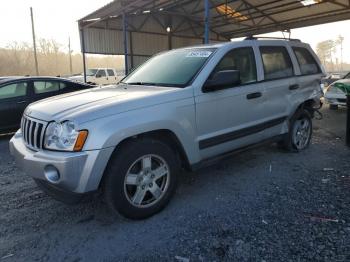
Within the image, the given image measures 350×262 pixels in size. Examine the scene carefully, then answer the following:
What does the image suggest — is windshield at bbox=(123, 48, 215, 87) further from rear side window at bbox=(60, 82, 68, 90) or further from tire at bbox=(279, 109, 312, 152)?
rear side window at bbox=(60, 82, 68, 90)

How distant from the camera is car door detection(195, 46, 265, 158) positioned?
3.79 m

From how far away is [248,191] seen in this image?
4.09m

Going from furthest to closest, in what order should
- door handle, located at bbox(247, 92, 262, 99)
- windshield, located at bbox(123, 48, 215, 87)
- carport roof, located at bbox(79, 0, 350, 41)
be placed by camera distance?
carport roof, located at bbox(79, 0, 350, 41) < door handle, located at bbox(247, 92, 262, 99) < windshield, located at bbox(123, 48, 215, 87)

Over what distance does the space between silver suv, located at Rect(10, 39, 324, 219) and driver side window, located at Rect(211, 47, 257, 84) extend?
1 centimetres

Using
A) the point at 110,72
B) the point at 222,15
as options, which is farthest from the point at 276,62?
the point at 110,72

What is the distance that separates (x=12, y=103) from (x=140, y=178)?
543 centimetres

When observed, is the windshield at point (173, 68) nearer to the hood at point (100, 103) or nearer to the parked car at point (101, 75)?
the hood at point (100, 103)

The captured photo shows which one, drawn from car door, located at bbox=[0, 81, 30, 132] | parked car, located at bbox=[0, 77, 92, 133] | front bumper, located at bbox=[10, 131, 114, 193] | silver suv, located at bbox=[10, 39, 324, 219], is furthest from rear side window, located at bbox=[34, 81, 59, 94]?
front bumper, located at bbox=[10, 131, 114, 193]

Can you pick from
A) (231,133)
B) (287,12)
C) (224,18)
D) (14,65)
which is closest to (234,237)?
(231,133)

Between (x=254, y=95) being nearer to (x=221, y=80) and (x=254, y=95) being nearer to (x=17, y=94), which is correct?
(x=221, y=80)

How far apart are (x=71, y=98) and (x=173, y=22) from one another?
1736 cm

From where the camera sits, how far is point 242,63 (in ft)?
14.5

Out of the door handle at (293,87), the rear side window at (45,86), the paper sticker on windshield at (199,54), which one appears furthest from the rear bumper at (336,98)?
the rear side window at (45,86)

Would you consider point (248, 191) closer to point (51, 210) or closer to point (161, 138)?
point (161, 138)
